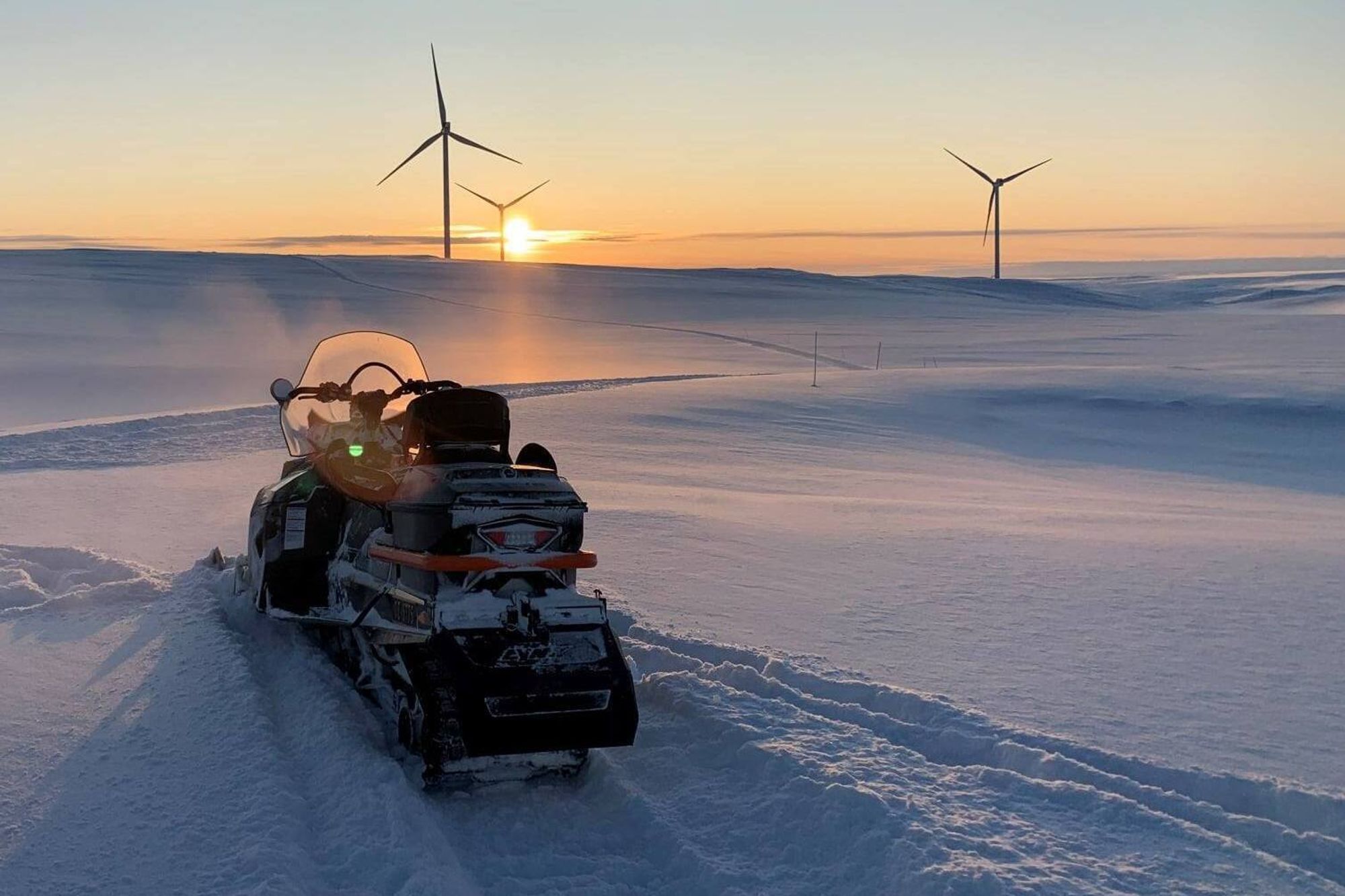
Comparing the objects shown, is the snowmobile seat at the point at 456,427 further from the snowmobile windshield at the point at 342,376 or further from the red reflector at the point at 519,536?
the snowmobile windshield at the point at 342,376

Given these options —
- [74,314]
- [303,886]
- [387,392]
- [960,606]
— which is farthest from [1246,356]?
[74,314]

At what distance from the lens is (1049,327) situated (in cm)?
5225

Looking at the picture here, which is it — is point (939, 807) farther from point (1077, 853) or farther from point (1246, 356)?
point (1246, 356)

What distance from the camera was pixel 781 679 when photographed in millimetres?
5660

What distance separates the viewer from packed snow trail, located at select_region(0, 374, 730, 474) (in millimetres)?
13516

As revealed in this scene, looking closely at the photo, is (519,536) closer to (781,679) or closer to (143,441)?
(781,679)

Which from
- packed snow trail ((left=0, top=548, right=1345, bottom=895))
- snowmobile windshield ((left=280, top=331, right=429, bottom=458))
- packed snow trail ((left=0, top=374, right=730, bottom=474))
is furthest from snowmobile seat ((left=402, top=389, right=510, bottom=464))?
packed snow trail ((left=0, top=374, right=730, bottom=474))

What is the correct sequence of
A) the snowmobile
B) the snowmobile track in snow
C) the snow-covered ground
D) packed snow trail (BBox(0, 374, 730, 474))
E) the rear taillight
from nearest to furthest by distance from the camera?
1. the snow-covered ground
2. the snowmobile
3. the rear taillight
4. packed snow trail (BBox(0, 374, 730, 474))
5. the snowmobile track in snow

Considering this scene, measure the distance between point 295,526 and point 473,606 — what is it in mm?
1826

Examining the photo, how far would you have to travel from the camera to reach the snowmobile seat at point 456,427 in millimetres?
5031

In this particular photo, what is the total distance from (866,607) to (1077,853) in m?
3.40

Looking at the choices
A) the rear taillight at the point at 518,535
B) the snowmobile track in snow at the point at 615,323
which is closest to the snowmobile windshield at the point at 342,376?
the rear taillight at the point at 518,535

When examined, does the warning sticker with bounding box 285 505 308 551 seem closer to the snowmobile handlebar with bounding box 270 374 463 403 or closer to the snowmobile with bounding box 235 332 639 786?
the snowmobile with bounding box 235 332 639 786

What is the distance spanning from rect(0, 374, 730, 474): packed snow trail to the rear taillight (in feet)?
33.3
